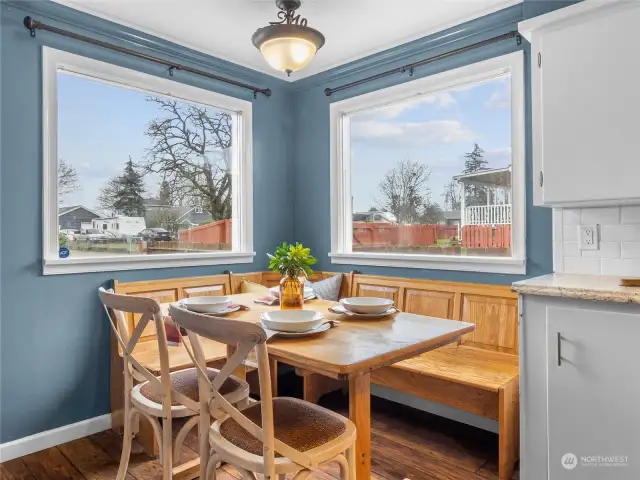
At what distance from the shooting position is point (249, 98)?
11.9 feet

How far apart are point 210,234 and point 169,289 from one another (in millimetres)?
623

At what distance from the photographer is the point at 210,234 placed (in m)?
3.47

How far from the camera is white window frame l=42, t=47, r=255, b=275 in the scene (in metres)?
2.52

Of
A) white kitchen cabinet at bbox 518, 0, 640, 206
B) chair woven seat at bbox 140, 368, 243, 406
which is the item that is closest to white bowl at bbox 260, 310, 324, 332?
chair woven seat at bbox 140, 368, 243, 406

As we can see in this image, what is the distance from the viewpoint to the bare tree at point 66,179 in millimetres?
2654

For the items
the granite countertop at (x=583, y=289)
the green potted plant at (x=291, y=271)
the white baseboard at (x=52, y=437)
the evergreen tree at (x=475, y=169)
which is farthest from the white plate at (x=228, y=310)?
the evergreen tree at (x=475, y=169)

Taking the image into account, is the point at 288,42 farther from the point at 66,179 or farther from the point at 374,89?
the point at 66,179

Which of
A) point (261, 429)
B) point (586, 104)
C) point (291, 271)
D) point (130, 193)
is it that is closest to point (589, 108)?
point (586, 104)

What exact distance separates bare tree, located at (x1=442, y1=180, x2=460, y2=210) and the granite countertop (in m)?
1.07

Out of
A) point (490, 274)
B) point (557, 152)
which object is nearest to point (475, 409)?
point (490, 274)

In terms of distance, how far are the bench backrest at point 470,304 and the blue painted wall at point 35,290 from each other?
5.98ft

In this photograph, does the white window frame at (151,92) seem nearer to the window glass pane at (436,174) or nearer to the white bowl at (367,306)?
the window glass pane at (436,174)

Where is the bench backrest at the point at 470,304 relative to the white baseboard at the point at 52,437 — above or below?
above

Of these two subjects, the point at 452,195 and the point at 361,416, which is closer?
the point at 361,416
